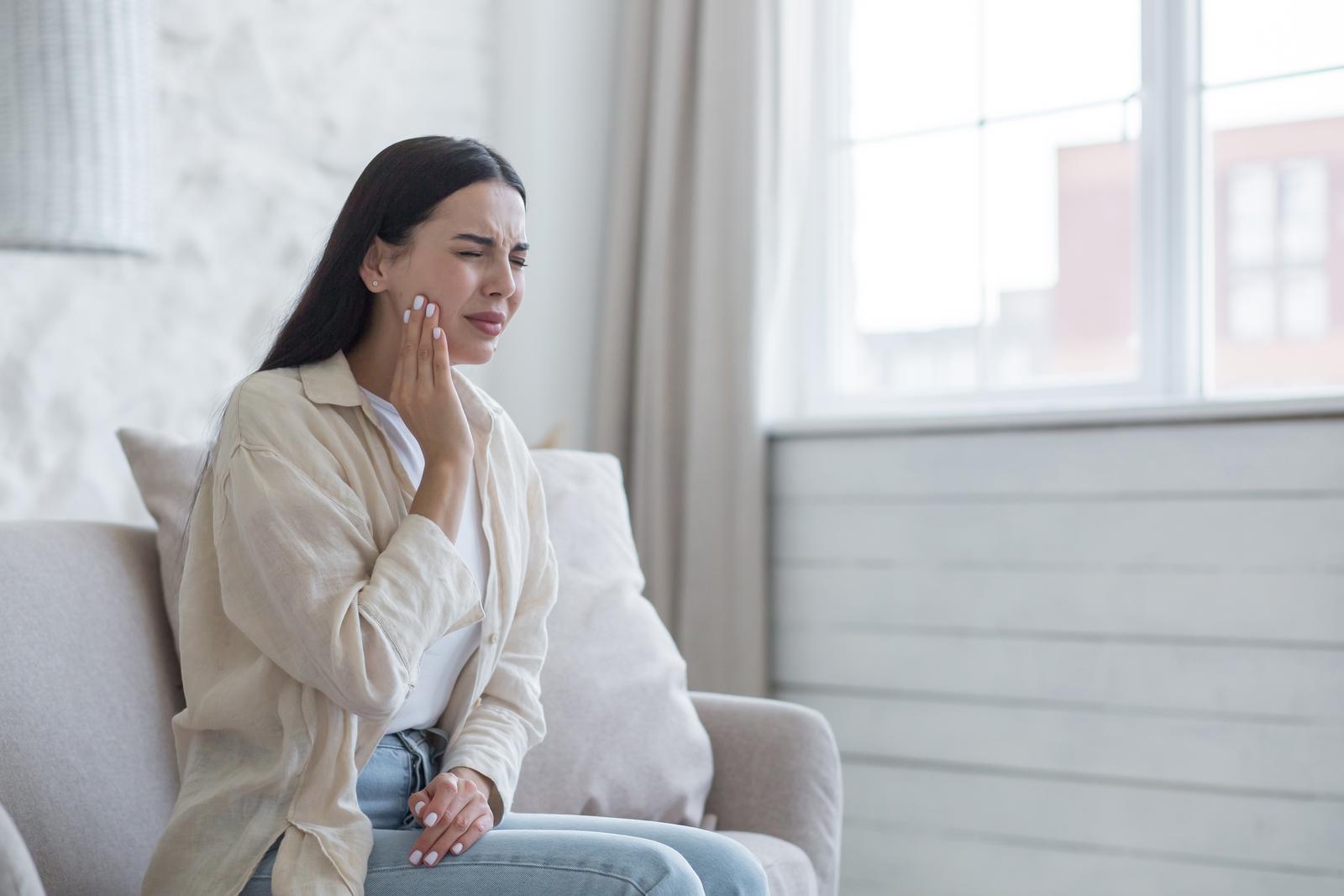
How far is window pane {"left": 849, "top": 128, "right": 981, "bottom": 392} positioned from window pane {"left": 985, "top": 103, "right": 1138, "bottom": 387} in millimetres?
54

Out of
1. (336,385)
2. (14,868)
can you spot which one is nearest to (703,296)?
(336,385)

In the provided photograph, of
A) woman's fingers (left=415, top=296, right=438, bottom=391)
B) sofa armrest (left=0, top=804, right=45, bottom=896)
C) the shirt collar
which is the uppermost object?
woman's fingers (left=415, top=296, right=438, bottom=391)

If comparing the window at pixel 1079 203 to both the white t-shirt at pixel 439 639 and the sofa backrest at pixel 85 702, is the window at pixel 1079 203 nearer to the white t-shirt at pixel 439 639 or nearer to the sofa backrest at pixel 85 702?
the white t-shirt at pixel 439 639

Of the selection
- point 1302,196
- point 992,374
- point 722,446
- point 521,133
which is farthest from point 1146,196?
point 521,133

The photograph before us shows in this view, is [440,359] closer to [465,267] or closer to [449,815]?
[465,267]

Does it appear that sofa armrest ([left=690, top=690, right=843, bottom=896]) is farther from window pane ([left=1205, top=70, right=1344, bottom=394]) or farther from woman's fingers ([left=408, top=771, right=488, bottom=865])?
window pane ([left=1205, top=70, right=1344, bottom=394])

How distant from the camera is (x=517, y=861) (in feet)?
3.89

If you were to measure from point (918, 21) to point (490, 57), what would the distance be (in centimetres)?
91

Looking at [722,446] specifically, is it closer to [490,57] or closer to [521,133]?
[521,133]

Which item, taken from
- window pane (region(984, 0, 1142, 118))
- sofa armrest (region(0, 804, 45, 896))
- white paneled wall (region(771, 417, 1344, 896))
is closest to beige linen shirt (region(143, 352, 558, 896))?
sofa armrest (region(0, 804, 45, 896))

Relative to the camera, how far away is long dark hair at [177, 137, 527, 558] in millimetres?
1330

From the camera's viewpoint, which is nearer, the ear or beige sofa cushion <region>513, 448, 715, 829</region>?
the ear

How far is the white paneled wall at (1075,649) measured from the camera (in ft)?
6.83

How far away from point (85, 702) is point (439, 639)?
444 mm
